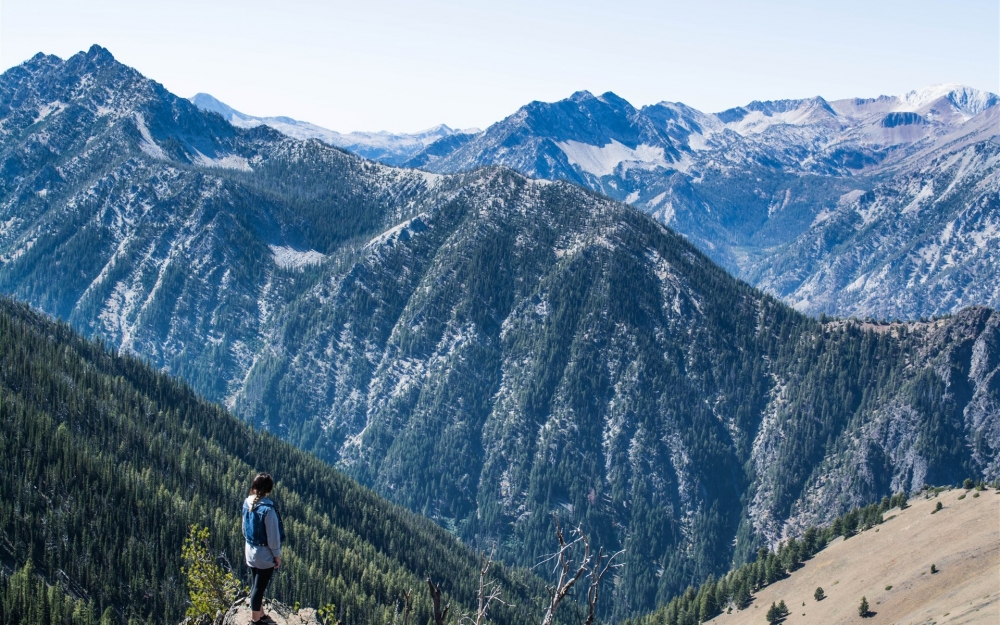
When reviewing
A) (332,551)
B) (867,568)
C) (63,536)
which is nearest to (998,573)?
(867,568)

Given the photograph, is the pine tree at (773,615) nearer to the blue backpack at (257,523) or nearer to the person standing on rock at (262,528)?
the person standing on rock at (262,528)

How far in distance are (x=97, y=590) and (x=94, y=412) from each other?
58.6m

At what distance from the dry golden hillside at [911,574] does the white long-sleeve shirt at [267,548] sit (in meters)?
103

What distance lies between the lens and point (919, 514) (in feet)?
556

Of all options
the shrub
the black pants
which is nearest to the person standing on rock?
the black pants

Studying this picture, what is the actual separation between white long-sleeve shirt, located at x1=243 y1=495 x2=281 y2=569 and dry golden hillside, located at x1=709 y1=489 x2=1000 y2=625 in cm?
10334

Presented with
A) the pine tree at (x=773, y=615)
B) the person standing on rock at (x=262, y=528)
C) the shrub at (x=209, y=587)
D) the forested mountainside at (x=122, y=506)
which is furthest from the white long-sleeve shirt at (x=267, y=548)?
the pine tree at (x=773, y=615)

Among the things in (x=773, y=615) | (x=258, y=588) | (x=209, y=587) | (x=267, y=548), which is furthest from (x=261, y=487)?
(x=773, y=615)

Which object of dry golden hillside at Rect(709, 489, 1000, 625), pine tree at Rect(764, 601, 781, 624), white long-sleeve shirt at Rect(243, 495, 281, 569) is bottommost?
pine tree at Rect(764, 601, 781, 624)

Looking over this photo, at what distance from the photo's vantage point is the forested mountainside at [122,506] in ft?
409

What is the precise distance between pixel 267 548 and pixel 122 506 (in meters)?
129

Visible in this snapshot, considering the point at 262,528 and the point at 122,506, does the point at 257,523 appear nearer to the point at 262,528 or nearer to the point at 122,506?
the point at 262,528

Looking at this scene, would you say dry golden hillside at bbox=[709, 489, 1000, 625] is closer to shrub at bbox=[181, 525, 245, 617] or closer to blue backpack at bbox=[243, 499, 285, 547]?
shrub at bbox=[181, 525, 245, 617]

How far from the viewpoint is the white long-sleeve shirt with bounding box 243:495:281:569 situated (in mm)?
31078
